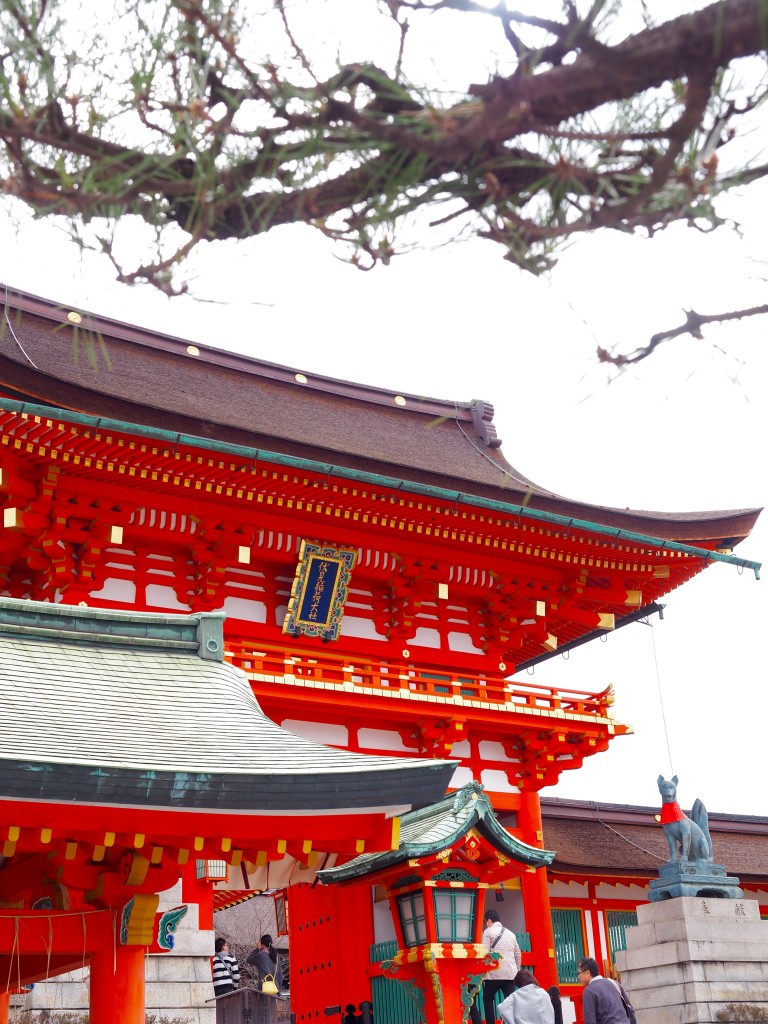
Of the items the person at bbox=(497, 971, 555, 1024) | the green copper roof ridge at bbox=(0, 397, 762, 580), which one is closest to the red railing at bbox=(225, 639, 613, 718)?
the green copper roof ridge at bbox=(0, 397, 762, 580)

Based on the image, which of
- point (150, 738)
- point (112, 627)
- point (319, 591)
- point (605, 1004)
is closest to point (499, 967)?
point (605, 1004)

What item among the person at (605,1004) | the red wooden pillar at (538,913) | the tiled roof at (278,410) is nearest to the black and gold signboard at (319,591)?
the tiled roof at (278,410)

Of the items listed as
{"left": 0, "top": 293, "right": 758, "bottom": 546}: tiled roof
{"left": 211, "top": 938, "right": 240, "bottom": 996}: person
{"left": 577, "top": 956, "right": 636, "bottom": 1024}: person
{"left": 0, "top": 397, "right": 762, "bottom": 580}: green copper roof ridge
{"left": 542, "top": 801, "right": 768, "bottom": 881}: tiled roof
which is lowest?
{"left": 577, "top": 956, "right": 636, "bottom": 1024}: person

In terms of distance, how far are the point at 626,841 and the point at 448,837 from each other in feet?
26.2

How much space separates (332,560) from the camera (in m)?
15.2

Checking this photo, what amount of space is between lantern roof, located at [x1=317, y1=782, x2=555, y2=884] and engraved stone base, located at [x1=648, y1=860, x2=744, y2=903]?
1.28 meters

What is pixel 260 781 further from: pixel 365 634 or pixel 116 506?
pixel 365 634

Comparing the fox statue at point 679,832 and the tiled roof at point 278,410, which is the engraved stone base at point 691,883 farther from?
the tiled roof at point 278,410

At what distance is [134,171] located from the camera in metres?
3.44

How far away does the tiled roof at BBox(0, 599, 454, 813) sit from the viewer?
6953 mm

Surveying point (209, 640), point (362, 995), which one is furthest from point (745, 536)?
point (209, 640)

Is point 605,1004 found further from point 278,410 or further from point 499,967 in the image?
point 278,410

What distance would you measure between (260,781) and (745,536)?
11654 millimetres

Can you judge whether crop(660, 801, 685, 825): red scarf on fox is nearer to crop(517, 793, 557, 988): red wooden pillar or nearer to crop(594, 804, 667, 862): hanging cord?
crop(517, 793, 557, 988): red wooden pillar
